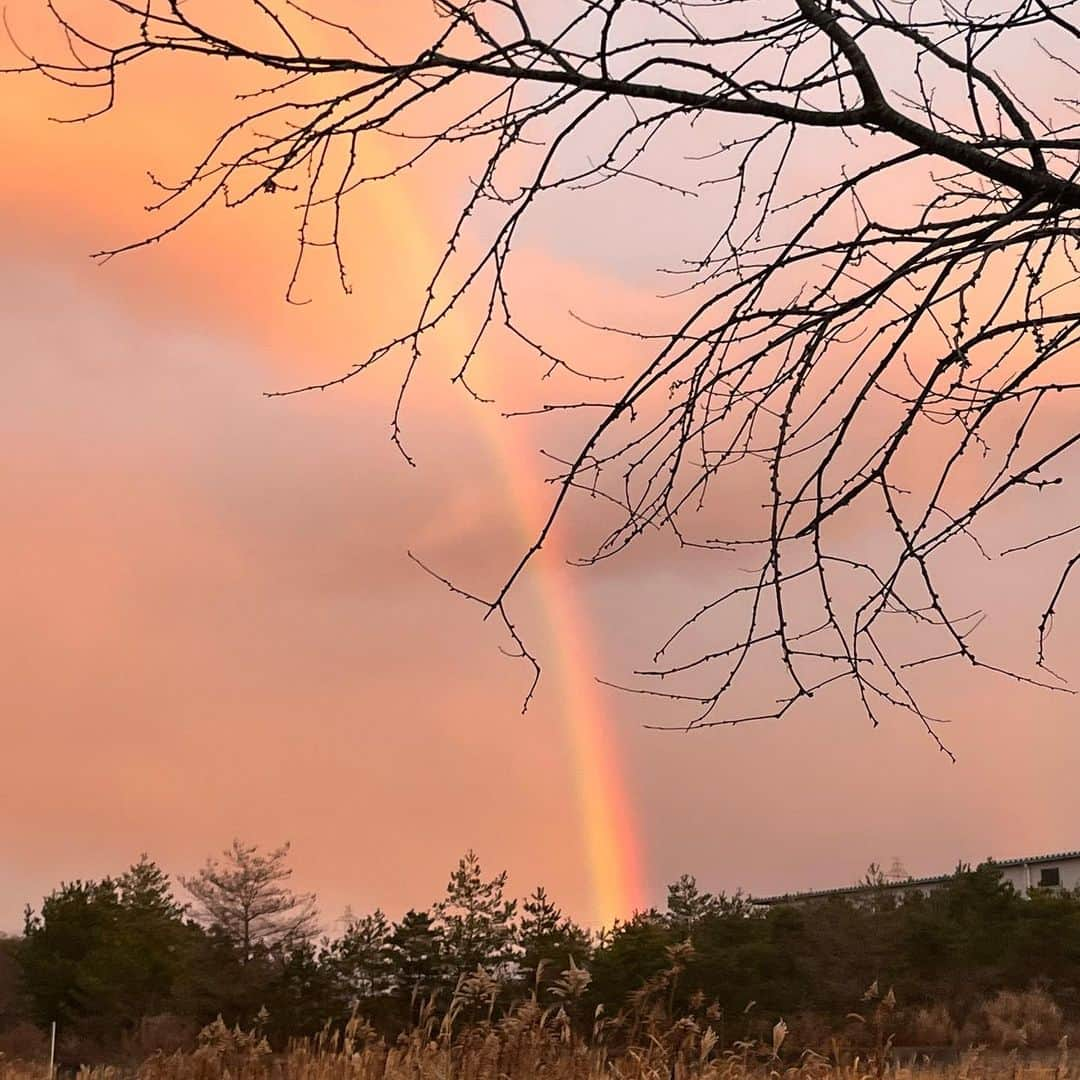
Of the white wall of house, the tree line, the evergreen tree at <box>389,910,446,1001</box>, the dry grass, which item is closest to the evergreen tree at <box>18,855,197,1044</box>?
the tree line

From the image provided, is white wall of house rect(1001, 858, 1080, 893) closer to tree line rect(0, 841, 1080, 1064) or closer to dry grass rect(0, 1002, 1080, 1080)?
tree line rect(0, 841, 1080, 1064)

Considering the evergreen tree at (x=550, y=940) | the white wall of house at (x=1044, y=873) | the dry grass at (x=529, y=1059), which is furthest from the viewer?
the white wall of house at (x=1044, y=873)

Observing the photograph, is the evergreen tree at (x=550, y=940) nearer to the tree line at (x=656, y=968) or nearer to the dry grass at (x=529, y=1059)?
the tree line at (x=656, y=968)

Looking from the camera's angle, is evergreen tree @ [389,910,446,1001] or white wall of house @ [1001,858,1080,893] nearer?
evergreen tree @ [389,910,446,1001]

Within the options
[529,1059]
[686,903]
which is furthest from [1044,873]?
[529,1059]

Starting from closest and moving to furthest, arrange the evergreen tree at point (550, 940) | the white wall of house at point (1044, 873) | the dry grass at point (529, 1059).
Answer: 1. the dry grass at point (529, 1059)
2. the evergreen tree at point (550, 940)
3. the white wall of house at point (1044, 873)

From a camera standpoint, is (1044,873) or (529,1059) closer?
(529,1059)

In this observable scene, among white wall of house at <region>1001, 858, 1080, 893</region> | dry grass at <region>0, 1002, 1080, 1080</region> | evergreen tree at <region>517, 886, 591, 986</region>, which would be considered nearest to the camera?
dry grass at <region>0, 1002, 1080, 1080</region>

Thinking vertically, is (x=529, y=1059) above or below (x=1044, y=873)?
below

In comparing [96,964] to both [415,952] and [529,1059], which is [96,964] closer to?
[415,952]

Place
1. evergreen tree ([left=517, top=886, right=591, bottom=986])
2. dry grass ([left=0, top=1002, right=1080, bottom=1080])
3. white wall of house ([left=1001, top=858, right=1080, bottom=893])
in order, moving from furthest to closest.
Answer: white wall of house ([left=1001, top=858, right=1080, bottom=893]) < evergreen tree ([left=517, top=886, right=591, bottom=986]) < dry grass ([left=0, top=1002, right=1080, bottom=1080])

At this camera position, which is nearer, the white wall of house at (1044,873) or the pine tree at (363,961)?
the pine tree at (363,961)

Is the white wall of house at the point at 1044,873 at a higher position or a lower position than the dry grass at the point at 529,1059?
higher

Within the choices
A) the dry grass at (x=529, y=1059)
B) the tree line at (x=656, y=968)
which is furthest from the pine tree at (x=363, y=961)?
the dry grass at (x=529, y=1059)
